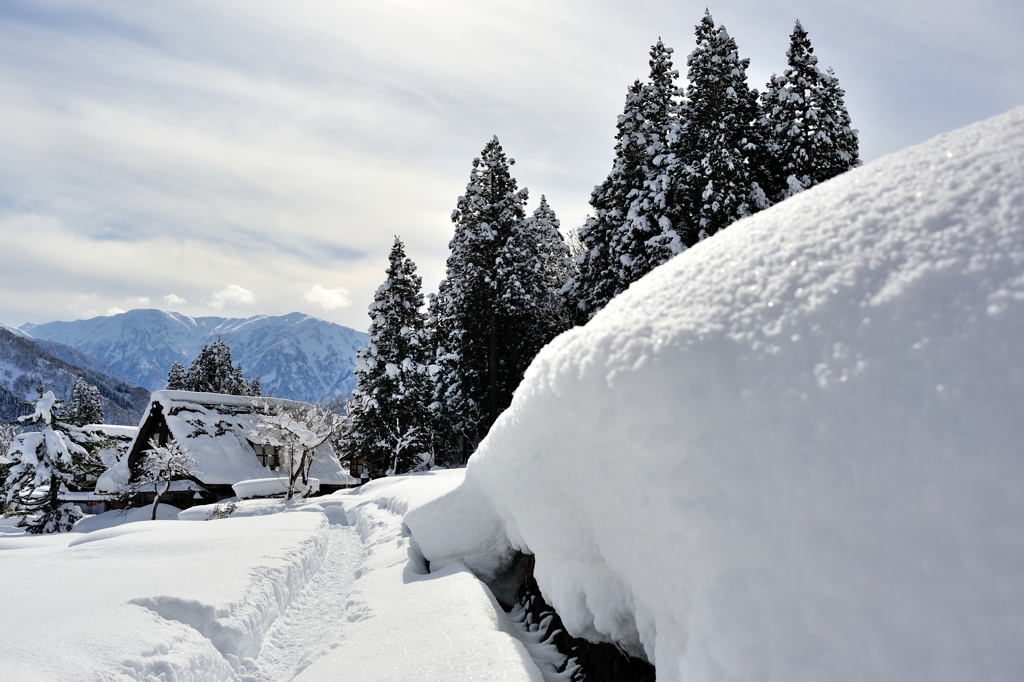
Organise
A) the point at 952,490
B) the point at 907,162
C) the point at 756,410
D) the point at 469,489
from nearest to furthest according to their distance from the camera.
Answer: the point at 952,490 < the point at 756,410 < the point at 907,162 < the point at 469,489

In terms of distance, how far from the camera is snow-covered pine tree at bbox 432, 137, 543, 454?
2867 cm

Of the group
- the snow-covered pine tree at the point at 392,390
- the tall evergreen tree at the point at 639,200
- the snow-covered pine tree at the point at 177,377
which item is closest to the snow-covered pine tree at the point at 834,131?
the tall evergreen tree at the point at 639,200

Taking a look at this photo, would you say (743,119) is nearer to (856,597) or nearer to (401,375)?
(401,375)

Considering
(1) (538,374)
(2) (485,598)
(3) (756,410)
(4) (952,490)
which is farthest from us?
(2) (485,598)

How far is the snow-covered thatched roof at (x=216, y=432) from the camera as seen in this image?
29094 mm

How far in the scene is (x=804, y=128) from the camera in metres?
22.5

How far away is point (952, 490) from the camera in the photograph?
1.44m

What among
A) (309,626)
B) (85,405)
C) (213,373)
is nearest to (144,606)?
(309,626)

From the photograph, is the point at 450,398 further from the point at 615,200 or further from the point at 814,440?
the point at 814,440

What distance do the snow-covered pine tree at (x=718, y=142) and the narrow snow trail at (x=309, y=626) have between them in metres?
16.3

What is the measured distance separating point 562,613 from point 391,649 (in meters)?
1.27

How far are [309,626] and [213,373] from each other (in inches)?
2083

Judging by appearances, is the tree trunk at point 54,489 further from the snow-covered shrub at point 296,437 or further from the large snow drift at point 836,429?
the large snow drift at point 836,429

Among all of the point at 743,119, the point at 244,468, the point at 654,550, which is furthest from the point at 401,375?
the point at 654,550
